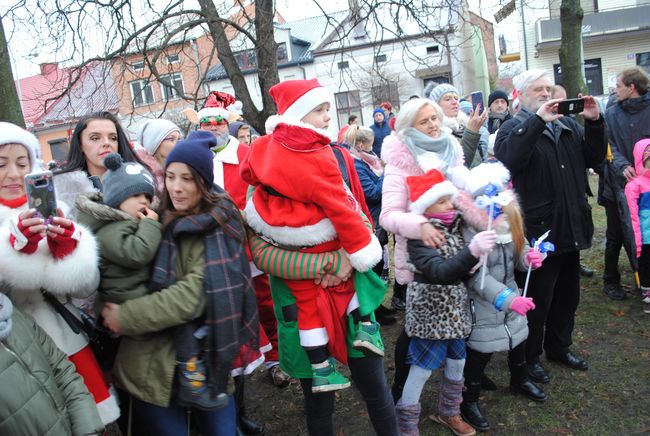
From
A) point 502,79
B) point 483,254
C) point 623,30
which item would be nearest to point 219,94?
point 483,254

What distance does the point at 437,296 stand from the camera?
271 centimetres

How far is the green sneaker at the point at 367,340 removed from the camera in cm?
230

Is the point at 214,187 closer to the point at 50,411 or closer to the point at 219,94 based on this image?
the point at 50,411

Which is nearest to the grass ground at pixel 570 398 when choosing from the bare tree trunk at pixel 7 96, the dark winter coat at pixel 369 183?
the dark winter coat at pixel 369 183

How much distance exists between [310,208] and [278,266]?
32cm

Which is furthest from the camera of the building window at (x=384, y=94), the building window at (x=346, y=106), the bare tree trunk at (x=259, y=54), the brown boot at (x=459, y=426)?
the building window at (x=346, y=106)

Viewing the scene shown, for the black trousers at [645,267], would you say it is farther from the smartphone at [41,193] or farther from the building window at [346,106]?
the building window at [346,106]

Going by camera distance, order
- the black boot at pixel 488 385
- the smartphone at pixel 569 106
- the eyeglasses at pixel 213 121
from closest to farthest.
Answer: the smartphone at pixel 569 106, the black boot at pixel 488 385, the eyeglasses at pixel 213 121

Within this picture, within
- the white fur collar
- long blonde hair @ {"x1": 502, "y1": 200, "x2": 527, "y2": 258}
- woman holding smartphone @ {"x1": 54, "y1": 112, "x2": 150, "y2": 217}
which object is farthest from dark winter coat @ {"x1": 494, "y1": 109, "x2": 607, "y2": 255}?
woman holding smartphone @ {"x1": 54, "y1": 112, "x2": 150, "y2": 217}

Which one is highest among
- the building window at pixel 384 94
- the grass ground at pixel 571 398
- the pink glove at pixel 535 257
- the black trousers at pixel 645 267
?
the building window at pixel 384 94

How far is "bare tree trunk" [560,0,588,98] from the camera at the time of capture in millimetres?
6438

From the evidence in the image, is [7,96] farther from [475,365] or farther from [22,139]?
[475,365]

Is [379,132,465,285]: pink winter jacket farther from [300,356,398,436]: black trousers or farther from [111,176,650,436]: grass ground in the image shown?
[111,176,650,436]: grass ground

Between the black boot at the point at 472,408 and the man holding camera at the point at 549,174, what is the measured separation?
67 cm
